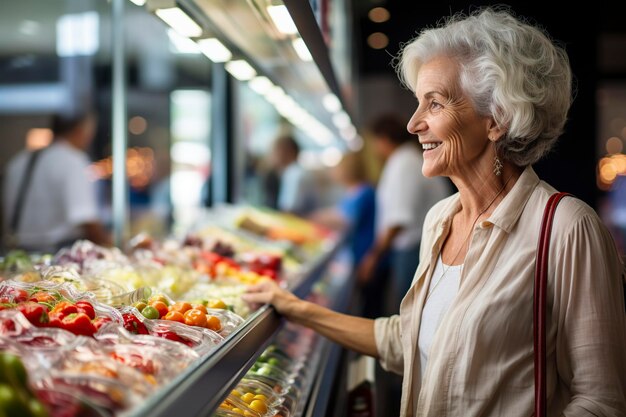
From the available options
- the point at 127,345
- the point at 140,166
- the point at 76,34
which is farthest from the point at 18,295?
the point at 140,166

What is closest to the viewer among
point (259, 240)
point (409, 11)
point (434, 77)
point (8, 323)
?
point (8, 323)

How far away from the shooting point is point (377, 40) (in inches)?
354

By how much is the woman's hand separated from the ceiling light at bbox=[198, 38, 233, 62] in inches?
41.5

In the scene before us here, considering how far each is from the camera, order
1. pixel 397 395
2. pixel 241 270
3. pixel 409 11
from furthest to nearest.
→ 1. pixel 409 11
2. pixel 397 395
3. pixel 241 270

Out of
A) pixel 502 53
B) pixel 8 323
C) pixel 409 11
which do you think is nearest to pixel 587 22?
pixel 409 11

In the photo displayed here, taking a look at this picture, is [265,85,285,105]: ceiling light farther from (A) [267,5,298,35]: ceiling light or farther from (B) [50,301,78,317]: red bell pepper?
(B) [50,301,78,317]: red bell pepper

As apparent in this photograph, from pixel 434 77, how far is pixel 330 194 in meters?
9.92

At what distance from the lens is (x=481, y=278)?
2016mm

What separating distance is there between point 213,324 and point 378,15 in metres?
6.84

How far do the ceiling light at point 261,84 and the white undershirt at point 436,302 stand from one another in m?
1.92

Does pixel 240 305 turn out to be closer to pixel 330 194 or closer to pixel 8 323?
pixel 8 323

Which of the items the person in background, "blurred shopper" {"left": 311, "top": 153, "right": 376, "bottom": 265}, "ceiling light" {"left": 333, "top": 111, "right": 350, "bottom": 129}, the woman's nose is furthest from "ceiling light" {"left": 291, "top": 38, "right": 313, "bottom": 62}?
"blurred shopper" {"left": 311, "top": 153, "right": 376, "bottom": 265}

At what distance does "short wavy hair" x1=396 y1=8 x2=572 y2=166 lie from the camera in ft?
6.69

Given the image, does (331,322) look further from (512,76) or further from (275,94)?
(275,94)
